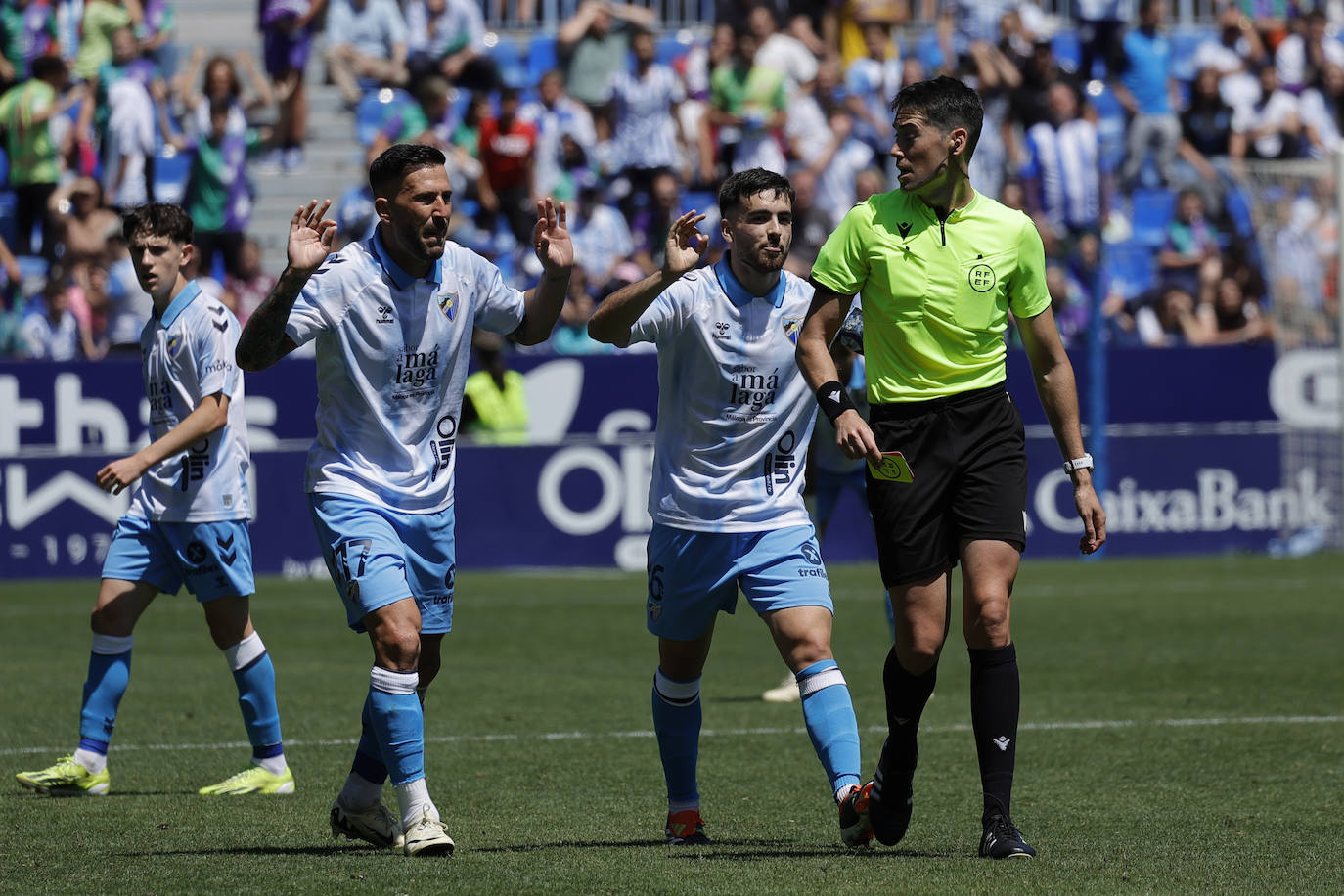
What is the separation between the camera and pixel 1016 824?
6.99 meters

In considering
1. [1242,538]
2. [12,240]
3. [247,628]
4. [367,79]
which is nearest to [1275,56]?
[1242,538]

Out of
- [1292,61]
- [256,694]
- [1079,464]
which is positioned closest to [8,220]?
[256,694]

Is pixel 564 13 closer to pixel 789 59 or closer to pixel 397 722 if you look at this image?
pixel 789 59

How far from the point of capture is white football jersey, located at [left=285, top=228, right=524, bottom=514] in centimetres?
646

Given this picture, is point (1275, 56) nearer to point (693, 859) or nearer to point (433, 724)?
point (433, 724)

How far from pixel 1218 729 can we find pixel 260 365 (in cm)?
527

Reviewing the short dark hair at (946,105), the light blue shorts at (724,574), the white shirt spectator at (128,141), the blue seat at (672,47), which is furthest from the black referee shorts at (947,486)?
the blue seat at (672,47)

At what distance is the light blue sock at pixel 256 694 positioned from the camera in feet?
26.2

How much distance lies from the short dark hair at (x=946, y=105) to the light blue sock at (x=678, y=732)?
78.9 inches

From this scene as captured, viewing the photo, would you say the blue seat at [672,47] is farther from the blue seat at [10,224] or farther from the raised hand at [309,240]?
the raised hand at [309,240]

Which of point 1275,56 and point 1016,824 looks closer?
point 1016,824

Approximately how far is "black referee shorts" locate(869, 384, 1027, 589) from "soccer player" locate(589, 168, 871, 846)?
0.40 metres

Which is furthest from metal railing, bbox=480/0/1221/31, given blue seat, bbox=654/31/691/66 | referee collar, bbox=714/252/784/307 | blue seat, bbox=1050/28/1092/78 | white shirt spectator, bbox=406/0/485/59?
referee collar, bbox=714/252/784/307

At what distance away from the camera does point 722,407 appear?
6.66 m
